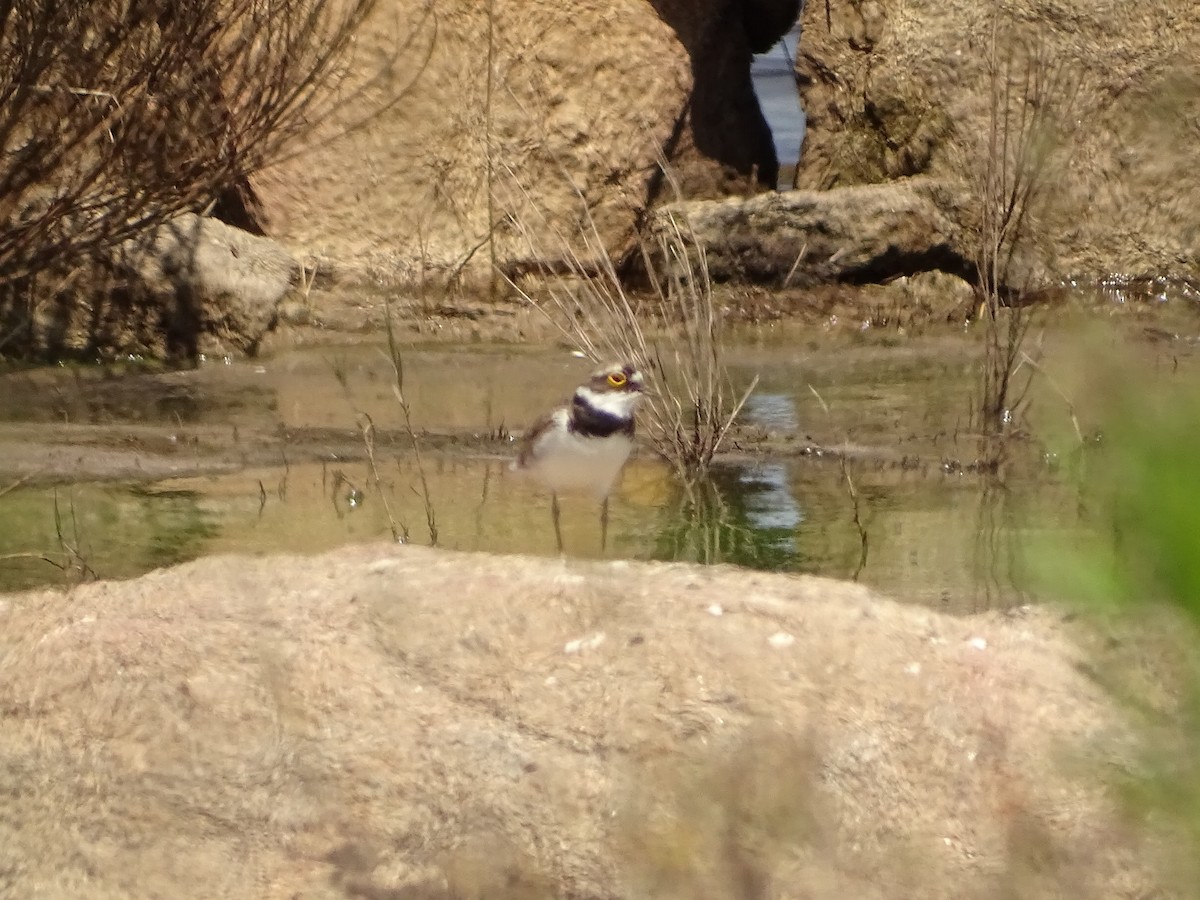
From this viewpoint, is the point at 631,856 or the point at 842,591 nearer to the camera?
the point at 631,856

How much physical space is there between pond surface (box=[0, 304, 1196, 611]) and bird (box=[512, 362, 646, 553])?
43cm

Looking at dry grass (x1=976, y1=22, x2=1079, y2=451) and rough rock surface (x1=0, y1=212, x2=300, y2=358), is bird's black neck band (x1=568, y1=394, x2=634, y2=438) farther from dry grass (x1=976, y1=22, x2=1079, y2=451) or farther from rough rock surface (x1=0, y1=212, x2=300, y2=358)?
rough rock surface (x1=0, y1=212, x2=300, y2=358)

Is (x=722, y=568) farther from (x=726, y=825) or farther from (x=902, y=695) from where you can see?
(x=726, y=825)

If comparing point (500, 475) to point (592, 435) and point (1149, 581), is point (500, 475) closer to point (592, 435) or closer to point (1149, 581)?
point (592, 435)

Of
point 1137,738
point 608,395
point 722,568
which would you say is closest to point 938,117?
point 608,395

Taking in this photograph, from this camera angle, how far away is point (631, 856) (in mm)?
3346

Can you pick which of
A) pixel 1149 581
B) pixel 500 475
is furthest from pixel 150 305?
pixel 1149 581

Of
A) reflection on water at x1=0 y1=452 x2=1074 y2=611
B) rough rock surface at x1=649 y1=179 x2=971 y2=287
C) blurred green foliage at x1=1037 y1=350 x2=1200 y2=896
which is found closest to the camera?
blurred green foliage at x1=1037 y1=350 x2=1200 y2=896

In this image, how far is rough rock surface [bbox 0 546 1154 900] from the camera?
3.33 m

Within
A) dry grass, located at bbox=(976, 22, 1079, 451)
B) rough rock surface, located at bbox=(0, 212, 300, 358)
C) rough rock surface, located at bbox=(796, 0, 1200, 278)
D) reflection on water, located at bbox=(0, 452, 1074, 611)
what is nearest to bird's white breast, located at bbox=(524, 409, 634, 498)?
reflection on water, located at bbox=(0, 452, 1074, 611)

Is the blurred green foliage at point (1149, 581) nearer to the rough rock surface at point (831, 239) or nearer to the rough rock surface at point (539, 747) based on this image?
the rough rock surface at point (539, 747)

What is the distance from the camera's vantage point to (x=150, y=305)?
912cm

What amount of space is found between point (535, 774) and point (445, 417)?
4.68 metres

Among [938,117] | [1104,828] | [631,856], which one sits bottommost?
[631,856]
